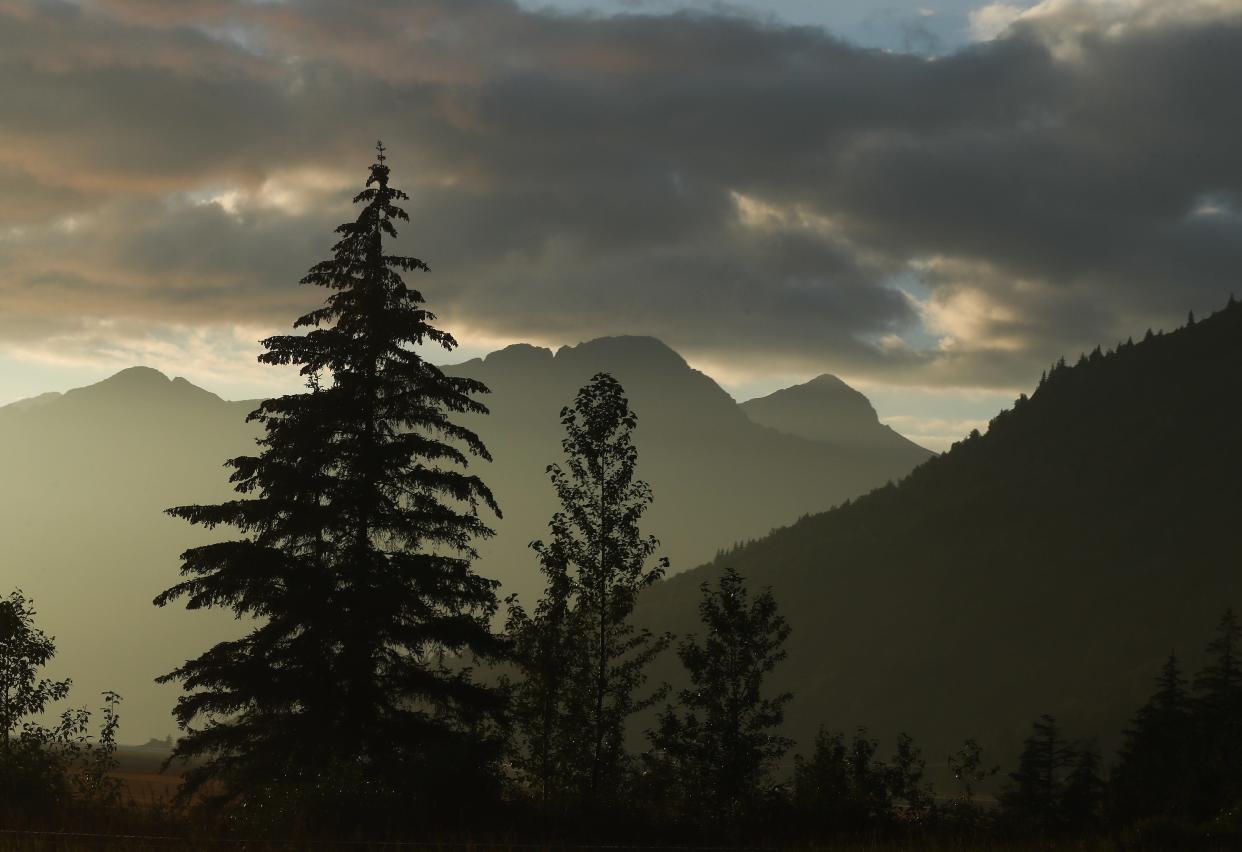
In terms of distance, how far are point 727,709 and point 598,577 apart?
6312mm

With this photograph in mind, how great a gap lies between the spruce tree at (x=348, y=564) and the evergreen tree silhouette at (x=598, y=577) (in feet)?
6.34

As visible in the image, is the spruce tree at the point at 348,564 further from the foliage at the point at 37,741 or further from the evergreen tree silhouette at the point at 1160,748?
the evergreen tree silhouette at the point at 1160,748

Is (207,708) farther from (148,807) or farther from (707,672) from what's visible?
(707,672)

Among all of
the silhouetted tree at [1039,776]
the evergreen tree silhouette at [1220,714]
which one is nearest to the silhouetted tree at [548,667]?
the evergreen tree silhouette at [1220,714]

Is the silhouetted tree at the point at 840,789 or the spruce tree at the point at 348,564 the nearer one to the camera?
the silhouetted tree at the point at 840,789

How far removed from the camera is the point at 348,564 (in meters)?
29.0

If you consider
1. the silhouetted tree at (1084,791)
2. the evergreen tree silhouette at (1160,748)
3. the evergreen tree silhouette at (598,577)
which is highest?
the evergreen tree silhouette at (598,577)

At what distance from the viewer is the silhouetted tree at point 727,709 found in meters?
32.4

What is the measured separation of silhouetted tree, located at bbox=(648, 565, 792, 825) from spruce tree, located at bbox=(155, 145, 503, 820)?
17.5ft

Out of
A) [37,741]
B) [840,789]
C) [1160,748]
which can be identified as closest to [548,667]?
[840,789]

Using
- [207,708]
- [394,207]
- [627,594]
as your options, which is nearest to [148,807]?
[207,708]

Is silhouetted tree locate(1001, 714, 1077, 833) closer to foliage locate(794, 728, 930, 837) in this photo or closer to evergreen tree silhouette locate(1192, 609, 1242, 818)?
evergreen tree silhouette locate(1192, 609, 1242, 818)

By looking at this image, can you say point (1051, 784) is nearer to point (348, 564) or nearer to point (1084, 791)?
point (1084, 791)

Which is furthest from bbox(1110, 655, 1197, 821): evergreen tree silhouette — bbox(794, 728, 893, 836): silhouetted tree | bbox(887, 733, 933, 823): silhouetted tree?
bbox(794, 728, 893, 836): silhouetted tree
